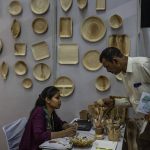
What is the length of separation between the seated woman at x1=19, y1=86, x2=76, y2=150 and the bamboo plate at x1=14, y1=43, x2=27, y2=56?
3.32 ft

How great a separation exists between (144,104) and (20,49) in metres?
1.71

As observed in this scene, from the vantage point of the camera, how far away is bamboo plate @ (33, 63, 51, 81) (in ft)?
11.7

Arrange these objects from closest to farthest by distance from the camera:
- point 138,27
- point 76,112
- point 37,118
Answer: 1. point 37,118
2. point 138,27
3. point 76,112

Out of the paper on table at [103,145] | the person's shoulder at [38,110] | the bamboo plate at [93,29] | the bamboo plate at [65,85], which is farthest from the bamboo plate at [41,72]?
the paper on table at [103,145]

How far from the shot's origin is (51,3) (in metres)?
3.50

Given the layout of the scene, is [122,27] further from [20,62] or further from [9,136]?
[9,136]

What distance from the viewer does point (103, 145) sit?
235 cm

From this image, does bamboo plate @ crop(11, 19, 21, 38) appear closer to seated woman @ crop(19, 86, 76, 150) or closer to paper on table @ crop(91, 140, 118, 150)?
seated woman @ crop(19, 86, 76, 150)

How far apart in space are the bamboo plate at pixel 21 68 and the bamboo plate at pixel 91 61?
2.31 ft

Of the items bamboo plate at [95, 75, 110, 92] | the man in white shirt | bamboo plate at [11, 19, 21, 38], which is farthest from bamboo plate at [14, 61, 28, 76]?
the man in white shirt

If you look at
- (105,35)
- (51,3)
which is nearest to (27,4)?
(51,3)

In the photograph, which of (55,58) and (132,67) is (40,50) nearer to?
(55,58)

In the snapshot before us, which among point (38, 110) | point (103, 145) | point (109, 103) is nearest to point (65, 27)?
point (109, 103)

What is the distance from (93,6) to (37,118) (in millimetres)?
1501
